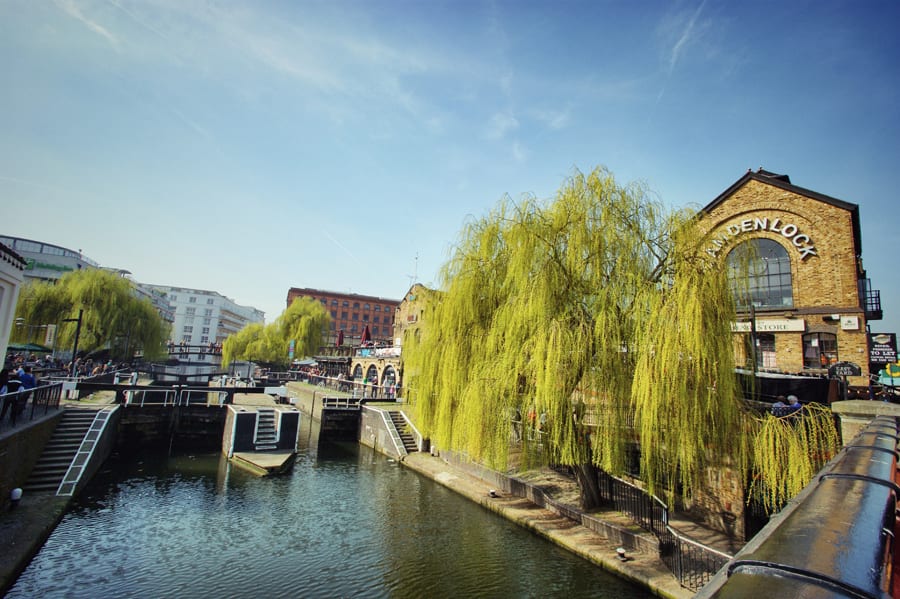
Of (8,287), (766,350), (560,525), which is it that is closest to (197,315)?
(8,287)

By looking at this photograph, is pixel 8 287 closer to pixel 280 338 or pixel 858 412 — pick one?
pixel 858 412

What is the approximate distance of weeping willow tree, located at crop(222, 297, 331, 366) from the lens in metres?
56.8

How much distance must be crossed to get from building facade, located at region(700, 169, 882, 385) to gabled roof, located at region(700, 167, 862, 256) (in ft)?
0.12

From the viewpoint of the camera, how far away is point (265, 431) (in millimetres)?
22328

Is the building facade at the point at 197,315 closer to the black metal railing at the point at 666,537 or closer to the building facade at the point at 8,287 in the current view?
the building facade at the point at 8,287

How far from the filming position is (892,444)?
350cm

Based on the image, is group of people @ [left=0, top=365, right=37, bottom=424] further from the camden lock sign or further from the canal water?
the camden lock sign

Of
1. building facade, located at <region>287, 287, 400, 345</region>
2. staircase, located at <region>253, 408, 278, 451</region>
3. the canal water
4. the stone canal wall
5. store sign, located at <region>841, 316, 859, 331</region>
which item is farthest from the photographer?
building facade, located at <region>287, 287, 400, 345</region>

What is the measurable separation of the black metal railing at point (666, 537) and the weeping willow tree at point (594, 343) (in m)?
0.74

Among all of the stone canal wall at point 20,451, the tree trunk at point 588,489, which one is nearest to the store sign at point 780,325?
the tree trunk at point 588,489

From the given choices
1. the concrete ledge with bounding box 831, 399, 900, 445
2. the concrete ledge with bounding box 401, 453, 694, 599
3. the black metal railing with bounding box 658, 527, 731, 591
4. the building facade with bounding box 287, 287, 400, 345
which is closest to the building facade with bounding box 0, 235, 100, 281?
the building facade with bounding box 287, 287, 400, 345

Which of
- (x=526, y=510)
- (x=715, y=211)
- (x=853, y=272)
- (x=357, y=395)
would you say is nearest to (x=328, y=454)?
(x=357, y=395)

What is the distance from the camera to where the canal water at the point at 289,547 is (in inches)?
381

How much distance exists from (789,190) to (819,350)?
22.3ft
